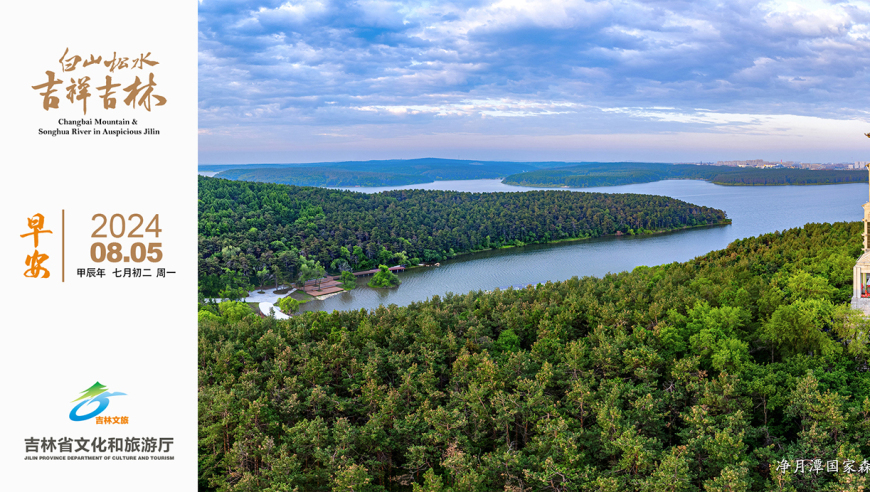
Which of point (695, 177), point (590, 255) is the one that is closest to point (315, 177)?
point (590, 255)

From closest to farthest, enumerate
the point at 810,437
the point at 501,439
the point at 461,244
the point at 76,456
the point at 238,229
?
the point at 76,456 → the point at 810,437 → the point at 501,439 → the point at 238,229 → the point at 461,244

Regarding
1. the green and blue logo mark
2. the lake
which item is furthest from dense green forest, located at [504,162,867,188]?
the green and blue logo mark

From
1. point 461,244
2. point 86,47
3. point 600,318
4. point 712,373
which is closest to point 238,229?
point 461,244

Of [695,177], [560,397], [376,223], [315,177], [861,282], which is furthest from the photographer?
[695,177]

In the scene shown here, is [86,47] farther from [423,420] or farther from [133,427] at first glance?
[423,420]

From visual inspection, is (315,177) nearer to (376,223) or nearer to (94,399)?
(376,223)

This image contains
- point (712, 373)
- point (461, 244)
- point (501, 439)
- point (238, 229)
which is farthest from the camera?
point (461, 244)

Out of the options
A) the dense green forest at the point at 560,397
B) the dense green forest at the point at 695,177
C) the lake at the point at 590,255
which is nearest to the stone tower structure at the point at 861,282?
the dense green forest at the point at 560,397

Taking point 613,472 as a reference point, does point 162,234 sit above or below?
above

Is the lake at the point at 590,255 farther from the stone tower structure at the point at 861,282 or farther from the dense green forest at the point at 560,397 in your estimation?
the stone tower structure at the point at 861,282
